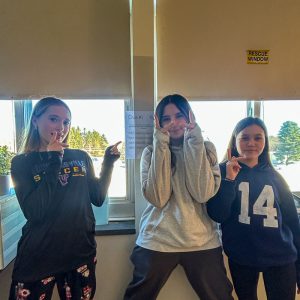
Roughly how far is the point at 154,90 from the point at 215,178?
0.64 m

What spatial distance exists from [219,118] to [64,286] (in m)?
1.34

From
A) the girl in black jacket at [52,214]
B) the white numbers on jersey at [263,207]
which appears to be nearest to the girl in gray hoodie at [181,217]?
the white numbers on jersey at [263,207]

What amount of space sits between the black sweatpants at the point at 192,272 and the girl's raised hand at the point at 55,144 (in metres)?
0.65

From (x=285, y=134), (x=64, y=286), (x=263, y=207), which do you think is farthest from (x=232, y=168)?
(x=64, y=286)

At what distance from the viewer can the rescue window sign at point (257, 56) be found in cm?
166

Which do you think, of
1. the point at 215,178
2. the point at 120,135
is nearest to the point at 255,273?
the point at 215,178

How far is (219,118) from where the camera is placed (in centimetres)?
177

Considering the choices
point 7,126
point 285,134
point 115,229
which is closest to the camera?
point 115,229

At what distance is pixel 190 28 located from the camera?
5.34 feet

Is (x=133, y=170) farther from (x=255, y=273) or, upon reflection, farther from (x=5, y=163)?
(x=255, y=273)

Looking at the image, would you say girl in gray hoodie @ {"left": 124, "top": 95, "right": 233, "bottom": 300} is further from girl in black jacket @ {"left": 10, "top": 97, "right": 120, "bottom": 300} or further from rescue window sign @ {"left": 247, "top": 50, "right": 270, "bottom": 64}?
rescue window sign @ {"left": 247, "top": 50, "right": 270, "bottom": 64}

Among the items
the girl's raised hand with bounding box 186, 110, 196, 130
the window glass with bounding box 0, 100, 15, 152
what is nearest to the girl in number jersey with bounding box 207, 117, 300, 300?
the girl's raised hand with bounding box 186, 110, 196, 130

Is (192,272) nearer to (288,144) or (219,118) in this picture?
(219,118)

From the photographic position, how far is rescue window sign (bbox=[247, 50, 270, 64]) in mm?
1655
